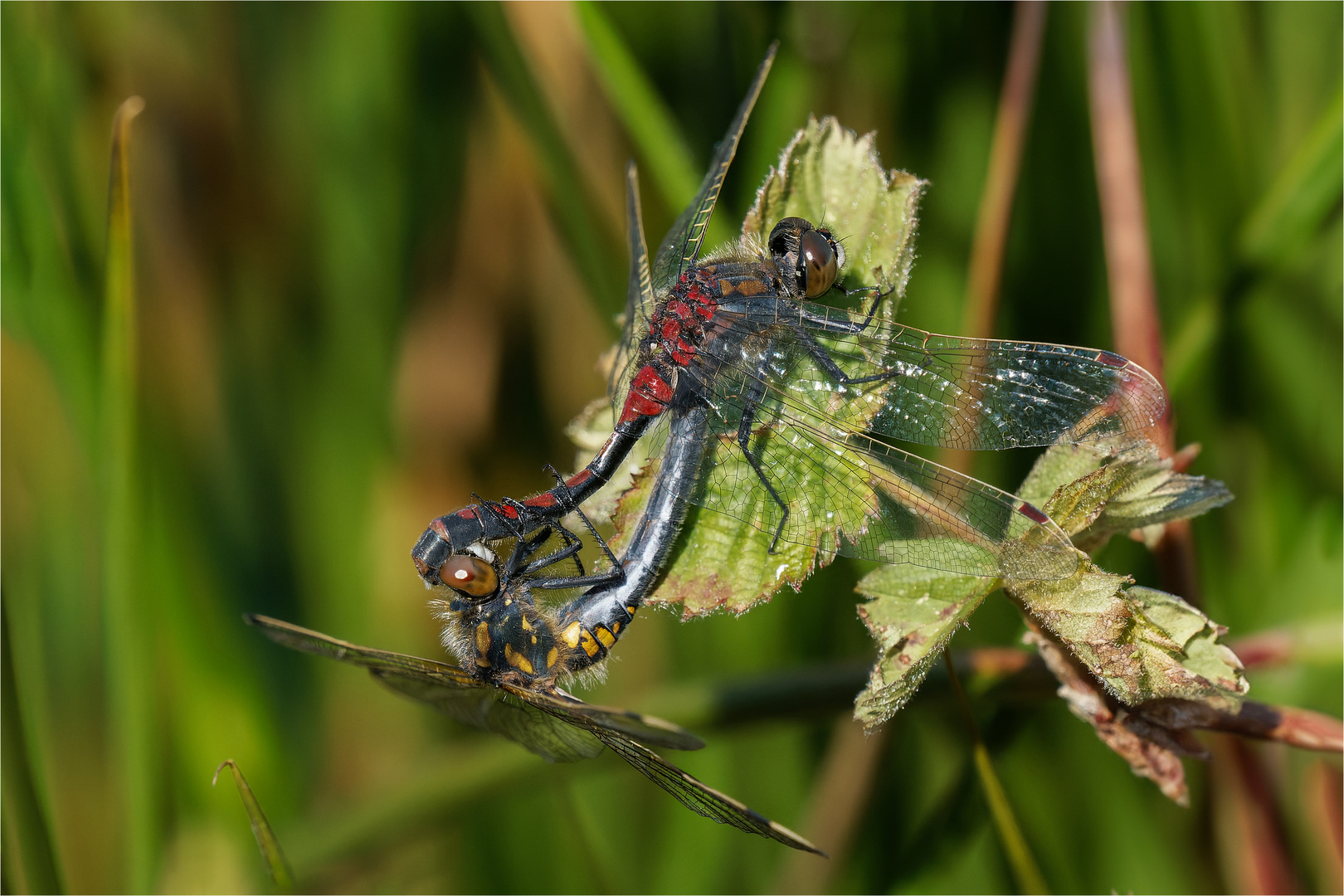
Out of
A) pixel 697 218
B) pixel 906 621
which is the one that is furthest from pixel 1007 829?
pixel 697 218

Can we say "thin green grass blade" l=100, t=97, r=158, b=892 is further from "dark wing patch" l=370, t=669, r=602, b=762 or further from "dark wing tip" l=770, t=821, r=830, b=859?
"dark wing tip" l=770, t=821, r=830, b=859

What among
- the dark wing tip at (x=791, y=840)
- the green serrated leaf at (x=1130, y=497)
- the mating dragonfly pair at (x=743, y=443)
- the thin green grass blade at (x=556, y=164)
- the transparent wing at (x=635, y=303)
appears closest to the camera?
the dark wing tip at (x=791, y=840)

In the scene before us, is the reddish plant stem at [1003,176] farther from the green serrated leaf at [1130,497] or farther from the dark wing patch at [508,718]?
the dark wing patch at [508,718]

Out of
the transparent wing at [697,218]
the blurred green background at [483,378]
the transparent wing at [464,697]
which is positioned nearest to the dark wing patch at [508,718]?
the transparent wing at [464,697]

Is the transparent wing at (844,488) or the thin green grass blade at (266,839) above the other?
the transparent wing at (844,488)

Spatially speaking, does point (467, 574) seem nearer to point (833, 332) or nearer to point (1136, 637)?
point (833, 332)

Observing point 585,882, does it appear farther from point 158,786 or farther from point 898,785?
point 158,786

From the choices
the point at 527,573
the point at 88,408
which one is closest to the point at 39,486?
the point at 88,408
